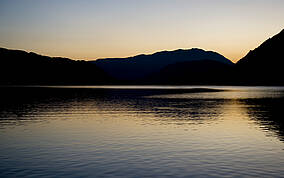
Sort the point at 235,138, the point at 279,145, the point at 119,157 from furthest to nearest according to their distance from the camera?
the point at 235,138 < the point at 279,145 < the point at 119,157

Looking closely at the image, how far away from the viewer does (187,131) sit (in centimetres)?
3931

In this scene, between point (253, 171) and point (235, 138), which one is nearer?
point (253, 171)

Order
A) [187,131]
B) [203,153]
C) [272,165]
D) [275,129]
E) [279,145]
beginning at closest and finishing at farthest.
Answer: [272,165] < [203,153] < [279,145] < [187,131] < [275,129]

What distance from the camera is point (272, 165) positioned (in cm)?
2256

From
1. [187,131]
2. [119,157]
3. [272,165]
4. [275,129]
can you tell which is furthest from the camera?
[275,129]

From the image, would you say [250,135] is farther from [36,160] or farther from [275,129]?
[36,160]

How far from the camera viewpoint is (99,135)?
36344 millimetres

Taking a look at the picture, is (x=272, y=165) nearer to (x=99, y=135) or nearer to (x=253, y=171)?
(x=253, y=171)

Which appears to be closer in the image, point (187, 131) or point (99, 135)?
point (99, 135)

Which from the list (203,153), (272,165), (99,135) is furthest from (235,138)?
(99,135)

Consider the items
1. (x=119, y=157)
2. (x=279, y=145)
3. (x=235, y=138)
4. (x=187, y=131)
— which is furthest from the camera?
(x=187, y=131)

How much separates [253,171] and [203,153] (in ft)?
19.8

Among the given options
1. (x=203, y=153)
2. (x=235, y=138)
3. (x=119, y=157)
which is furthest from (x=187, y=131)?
(x=119, y=157)

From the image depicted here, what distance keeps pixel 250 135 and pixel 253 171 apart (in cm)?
1674
